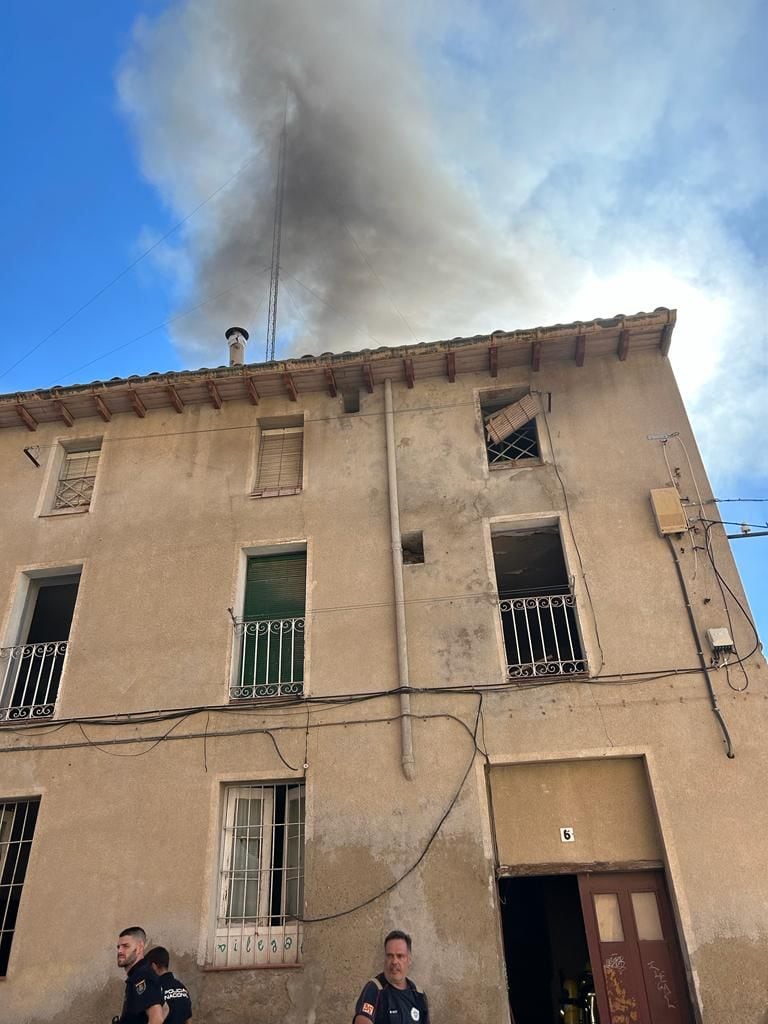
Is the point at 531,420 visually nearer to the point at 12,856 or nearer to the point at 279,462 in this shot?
the point at 279,462

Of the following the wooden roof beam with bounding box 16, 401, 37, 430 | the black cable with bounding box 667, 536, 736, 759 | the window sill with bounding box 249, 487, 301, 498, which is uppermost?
the wooden roof beam with bounding box 16, 401, 37, 430

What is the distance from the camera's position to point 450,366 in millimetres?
11258

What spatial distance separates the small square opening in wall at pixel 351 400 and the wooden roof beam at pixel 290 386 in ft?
2.49

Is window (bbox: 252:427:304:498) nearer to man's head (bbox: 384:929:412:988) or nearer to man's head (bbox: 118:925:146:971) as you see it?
man's head (bbox: 118:925:146:971)

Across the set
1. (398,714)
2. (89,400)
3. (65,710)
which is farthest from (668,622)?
(89,400)

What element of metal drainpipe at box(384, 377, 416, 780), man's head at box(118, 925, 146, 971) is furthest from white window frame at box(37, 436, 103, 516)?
man's head at box(118, 925, 146, 971)

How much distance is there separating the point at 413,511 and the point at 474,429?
1691mm

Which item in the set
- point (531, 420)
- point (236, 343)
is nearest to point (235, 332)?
point (236, 343)

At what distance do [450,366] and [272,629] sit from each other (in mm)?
4809

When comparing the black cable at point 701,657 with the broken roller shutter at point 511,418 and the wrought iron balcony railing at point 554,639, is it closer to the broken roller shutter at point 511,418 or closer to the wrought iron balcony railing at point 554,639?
the wrought iron balcony railing at point 554,639

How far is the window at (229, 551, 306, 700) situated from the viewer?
30.6 ft

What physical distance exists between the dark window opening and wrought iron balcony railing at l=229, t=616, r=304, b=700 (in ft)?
15.2

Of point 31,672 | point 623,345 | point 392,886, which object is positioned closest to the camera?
point 392,886

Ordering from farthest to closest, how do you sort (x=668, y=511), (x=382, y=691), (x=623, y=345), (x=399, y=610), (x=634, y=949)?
1. (x=623, y=345)
2. (x=668, y=511)
3. (x=399, y=610)
4. (x=382, y=691)
5. (x=634, y=949)
